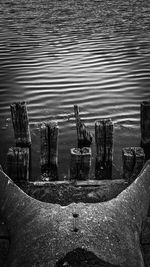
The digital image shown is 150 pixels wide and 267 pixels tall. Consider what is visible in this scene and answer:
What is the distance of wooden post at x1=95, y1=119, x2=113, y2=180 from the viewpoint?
655 centimetres

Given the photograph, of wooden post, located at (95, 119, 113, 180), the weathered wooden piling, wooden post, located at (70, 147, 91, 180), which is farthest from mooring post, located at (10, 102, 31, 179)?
wooden post, located at (70, 147, 91, 180)

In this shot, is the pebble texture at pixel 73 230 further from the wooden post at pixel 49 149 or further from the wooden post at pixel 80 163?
the wooden post at pixel 49 149

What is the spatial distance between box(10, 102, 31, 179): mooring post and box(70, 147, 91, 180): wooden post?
1.81m

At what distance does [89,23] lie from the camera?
2556 centimetres

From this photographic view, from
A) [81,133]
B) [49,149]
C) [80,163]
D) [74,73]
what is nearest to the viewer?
[80,163]

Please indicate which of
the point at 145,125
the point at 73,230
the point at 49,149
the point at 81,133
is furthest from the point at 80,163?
the point at 73,230

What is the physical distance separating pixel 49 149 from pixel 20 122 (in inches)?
43.0

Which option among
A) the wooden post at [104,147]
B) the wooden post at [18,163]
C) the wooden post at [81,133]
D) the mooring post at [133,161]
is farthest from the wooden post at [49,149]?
the mooring post at [133,161]

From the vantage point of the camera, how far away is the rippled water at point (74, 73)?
973cm

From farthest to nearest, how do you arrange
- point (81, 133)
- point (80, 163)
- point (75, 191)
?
1. point (81, 133)
2. point (80, 163)
3. point (75, 191)

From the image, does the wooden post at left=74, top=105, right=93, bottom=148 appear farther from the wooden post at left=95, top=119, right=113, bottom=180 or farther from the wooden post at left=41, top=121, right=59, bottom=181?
the wooden post at left=41, top=121, right=59, bottom=181

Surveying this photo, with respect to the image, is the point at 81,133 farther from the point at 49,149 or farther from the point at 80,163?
the point at 80,163

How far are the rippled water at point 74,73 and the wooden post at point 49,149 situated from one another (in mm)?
943

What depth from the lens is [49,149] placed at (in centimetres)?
667
